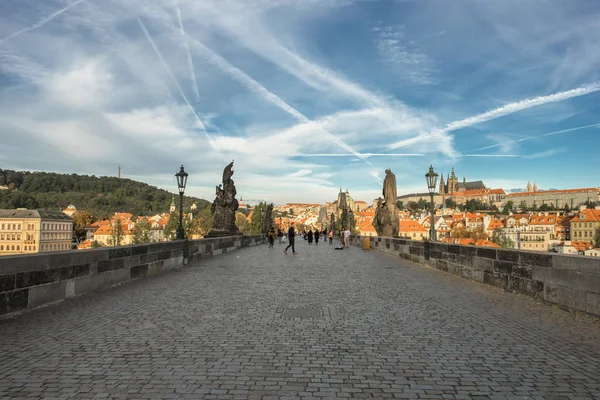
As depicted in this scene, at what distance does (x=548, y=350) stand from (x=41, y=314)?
6754 millimetres

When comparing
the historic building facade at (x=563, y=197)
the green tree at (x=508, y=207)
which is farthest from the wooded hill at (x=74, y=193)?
the historic building facade at (x=563, y=197)

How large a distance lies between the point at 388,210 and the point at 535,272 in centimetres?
1802

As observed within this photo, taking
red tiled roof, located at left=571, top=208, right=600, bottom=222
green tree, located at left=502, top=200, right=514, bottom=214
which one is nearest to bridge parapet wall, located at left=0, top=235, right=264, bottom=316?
red tiled roof, located at left=571, top=208, right=600, bottom=222

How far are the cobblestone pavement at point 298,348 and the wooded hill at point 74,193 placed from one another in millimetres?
19787

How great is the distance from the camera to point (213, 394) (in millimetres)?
3385

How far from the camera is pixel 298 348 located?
15.4 ft

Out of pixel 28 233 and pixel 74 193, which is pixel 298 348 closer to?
pixel 28 233

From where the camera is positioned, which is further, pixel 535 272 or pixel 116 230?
pixel 116 230

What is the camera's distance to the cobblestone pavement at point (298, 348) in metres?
3.55

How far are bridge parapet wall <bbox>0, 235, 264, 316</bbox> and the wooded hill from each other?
1445 centimetres

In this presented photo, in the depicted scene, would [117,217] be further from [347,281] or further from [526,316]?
[526,316]

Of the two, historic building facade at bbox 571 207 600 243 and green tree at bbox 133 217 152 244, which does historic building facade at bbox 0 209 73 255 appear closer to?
green tree at bbox 133 217 152 244

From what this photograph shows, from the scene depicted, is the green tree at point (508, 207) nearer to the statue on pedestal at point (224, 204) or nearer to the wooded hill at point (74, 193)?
the wooded hill at point (74, 193)

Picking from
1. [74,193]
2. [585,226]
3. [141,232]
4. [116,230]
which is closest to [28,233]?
[74,193]
